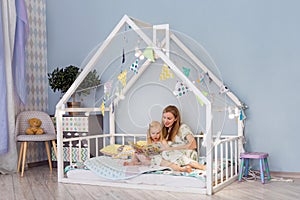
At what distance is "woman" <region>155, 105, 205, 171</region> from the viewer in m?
3.15

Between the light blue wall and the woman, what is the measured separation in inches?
27.6

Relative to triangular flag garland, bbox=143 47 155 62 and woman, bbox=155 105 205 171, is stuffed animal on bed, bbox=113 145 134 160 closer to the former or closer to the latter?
woman, bbox=155 105 205 171

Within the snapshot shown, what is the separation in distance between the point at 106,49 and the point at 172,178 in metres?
1.10

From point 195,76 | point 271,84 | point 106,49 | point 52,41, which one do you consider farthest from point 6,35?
point 271,84

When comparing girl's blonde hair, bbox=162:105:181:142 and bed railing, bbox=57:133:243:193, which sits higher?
girl's blonde hair, bbox=162:105:181:142

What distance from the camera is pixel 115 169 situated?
3.23 meters

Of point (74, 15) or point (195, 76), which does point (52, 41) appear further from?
point (195, 76)

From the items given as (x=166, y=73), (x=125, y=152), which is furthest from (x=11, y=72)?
(x=166, y=73)

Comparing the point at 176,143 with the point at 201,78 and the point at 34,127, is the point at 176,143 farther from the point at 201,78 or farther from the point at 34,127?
the point at 34,127

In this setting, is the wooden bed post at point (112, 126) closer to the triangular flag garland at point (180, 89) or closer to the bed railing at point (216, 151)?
the bed railing at point (216, 151)

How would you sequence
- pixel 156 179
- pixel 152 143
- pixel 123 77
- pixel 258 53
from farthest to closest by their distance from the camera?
1. pixel 258 53
2. pixel 152 143
3. pixel 123 77
4. pixel 156 179

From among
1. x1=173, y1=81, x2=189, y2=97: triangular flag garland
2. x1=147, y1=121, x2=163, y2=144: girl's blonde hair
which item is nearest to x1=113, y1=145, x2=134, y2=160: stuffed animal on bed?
x1=147, y1=121, x2=163, y2=144: girl's blonde hair

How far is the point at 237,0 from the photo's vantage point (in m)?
3.72

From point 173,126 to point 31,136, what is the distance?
1471mm
